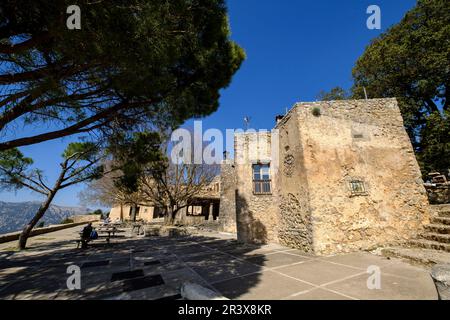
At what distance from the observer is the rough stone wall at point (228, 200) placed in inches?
573

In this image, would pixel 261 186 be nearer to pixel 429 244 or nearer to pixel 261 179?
pixel 261 179

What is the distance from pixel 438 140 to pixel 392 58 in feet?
19.6

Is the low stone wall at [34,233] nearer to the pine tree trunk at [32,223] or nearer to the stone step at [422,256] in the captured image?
the pine tree trunk at [32,223]

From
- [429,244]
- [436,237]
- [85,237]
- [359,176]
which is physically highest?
[359,176]

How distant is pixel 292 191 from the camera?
7.42 metres

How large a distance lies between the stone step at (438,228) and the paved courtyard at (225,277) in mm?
2363

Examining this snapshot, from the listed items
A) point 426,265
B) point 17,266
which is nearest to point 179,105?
point 17,266

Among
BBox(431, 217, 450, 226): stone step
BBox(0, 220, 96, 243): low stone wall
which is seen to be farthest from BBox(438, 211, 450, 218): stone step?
BBox(0, 220, 96, 243): low stone wall

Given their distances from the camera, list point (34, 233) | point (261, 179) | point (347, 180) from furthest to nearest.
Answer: point (34, 233)
point (261, 179)
point (347, 180)

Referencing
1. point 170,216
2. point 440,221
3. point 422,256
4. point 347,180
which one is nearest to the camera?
A: point 422,256

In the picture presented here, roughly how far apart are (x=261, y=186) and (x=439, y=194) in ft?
28.6

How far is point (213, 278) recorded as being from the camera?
13.9 feet

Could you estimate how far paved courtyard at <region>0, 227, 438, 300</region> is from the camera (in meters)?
3.36

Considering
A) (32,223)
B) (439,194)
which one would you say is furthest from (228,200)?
(439,194)
